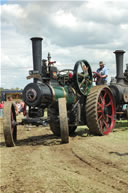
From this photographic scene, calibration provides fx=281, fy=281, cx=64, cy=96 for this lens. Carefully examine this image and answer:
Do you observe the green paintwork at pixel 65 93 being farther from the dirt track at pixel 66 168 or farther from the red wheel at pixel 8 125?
the dirt track at pixel 66 168

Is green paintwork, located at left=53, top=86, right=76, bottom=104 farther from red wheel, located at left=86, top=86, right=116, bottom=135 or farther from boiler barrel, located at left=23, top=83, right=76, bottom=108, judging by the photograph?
red wheel, located at left=86, top=86, right=116, bottom=135

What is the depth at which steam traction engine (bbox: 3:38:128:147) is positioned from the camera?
18.6ft

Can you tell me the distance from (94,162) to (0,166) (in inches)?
53.4

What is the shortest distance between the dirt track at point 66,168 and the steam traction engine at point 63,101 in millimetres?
619

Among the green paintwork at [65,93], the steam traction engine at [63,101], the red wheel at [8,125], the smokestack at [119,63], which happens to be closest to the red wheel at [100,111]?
the steam traction engine at [63,101]

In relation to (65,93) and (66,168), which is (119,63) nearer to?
(65,93)

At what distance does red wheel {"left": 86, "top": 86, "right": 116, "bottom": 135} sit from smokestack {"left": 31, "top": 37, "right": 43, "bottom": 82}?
1447 millimetres

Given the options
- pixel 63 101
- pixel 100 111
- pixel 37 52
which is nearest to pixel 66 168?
pixel 63 101

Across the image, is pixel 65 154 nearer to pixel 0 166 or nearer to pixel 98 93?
pixel 0 166

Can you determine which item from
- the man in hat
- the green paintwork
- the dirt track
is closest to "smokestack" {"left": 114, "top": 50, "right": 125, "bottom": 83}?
the man in hat

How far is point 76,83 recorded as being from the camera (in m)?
6.75

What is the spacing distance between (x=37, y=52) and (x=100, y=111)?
2096 millimetres

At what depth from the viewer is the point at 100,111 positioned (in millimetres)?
6898

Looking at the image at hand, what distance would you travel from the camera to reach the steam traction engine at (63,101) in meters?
5.68
